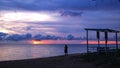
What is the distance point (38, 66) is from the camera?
25.3 metres

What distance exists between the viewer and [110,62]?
26.2m

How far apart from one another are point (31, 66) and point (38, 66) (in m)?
0.58

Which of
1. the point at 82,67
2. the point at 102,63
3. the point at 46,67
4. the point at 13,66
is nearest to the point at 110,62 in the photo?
the point at 102,63

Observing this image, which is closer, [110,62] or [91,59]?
[110,62]

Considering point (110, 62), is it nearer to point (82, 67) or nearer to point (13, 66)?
point (82, 67)

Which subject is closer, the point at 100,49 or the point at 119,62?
the point at 119,62

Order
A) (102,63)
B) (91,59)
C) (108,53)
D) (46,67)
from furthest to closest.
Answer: (108,53)
(91,59)
(102,63)
(46,67)

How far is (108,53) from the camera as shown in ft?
111

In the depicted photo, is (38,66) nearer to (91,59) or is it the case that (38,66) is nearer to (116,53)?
(91,59)

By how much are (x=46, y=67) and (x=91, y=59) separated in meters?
6.42

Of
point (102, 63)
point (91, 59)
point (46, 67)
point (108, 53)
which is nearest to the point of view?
point (46, 67)

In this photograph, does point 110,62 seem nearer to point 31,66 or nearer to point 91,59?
point 91,59

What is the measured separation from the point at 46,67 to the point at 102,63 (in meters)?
5.01

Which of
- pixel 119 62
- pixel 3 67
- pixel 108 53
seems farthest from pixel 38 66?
pixel 108 53
